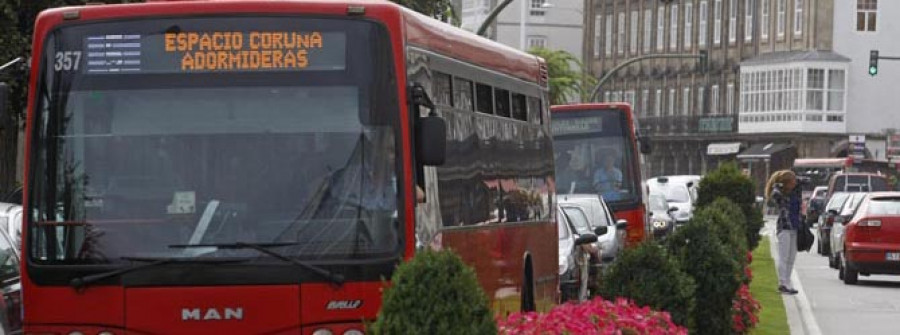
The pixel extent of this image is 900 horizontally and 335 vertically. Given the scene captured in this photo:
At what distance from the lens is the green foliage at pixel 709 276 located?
17.5m

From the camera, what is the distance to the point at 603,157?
3350 cm

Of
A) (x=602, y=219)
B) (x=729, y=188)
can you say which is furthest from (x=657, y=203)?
(x=602, y=219)

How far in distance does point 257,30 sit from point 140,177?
1031mm

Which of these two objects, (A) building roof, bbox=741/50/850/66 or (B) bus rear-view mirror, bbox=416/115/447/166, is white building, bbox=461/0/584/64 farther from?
(B) bus rear-view mirror, bbox=416/115/447/166

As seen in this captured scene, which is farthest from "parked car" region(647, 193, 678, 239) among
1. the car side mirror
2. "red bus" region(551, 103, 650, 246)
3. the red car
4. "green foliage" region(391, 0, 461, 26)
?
the car side mirror

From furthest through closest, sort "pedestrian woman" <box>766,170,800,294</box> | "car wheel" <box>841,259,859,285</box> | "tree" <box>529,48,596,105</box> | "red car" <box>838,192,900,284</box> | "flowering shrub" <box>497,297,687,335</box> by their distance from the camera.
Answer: "tree" <box>529,48,596,105</box> → "car wheel" <box>841,259,859,285</box> → "red car" <box>838,192,900,284</box> → "pedestrian woman" <box>766,170,800,294</box> → "flowering shrub" <box>497,297,687,335</box>

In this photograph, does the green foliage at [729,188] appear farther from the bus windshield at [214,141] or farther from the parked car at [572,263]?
the bus windshield at [214,141]

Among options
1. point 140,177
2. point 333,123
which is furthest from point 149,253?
point 333,123

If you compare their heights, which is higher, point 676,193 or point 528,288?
point 528,288

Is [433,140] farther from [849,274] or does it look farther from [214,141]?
[849,274]

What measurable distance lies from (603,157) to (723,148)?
72.4 meters

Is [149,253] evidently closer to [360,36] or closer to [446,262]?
[360,36]

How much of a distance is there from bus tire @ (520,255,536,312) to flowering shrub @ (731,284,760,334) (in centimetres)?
212

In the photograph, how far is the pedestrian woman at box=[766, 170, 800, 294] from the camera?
27672 mm
